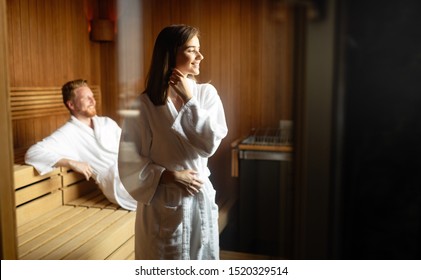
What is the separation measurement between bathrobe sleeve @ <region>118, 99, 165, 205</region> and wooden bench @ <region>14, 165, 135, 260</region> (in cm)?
32

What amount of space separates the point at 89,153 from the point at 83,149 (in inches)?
1.3

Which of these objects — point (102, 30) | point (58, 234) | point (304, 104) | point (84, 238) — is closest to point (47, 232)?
point (58, 234)

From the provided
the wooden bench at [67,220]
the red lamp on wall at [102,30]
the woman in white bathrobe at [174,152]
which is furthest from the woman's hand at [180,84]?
the wooden bench at [67,220]

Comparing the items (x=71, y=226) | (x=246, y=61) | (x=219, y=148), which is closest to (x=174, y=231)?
(x=219, y=148)

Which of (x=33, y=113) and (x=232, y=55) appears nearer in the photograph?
(x=232, y=55)

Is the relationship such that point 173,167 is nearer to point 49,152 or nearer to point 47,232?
point 47,232

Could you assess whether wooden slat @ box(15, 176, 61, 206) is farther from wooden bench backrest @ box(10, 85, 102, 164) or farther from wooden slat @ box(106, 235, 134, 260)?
wooden slat @ box(106, 235, 134, 260)

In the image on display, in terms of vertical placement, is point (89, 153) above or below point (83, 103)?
below

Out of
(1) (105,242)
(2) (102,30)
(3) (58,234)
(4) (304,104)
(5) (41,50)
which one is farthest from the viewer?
(5) (41,50)

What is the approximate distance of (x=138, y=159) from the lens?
929 mm

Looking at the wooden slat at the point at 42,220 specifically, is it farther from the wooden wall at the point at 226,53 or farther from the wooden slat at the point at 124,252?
the wooden wall at the point at 226,53

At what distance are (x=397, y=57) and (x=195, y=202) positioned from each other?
0.53 metres

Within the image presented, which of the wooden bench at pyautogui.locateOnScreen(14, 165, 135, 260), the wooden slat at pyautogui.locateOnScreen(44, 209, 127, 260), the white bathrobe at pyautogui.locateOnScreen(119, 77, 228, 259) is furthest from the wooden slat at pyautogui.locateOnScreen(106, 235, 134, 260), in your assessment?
the white bathrobe at pyautogui.locateOnScreen(119, 77, 228, 259)

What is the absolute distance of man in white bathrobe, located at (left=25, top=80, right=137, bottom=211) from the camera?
1.55 metres
